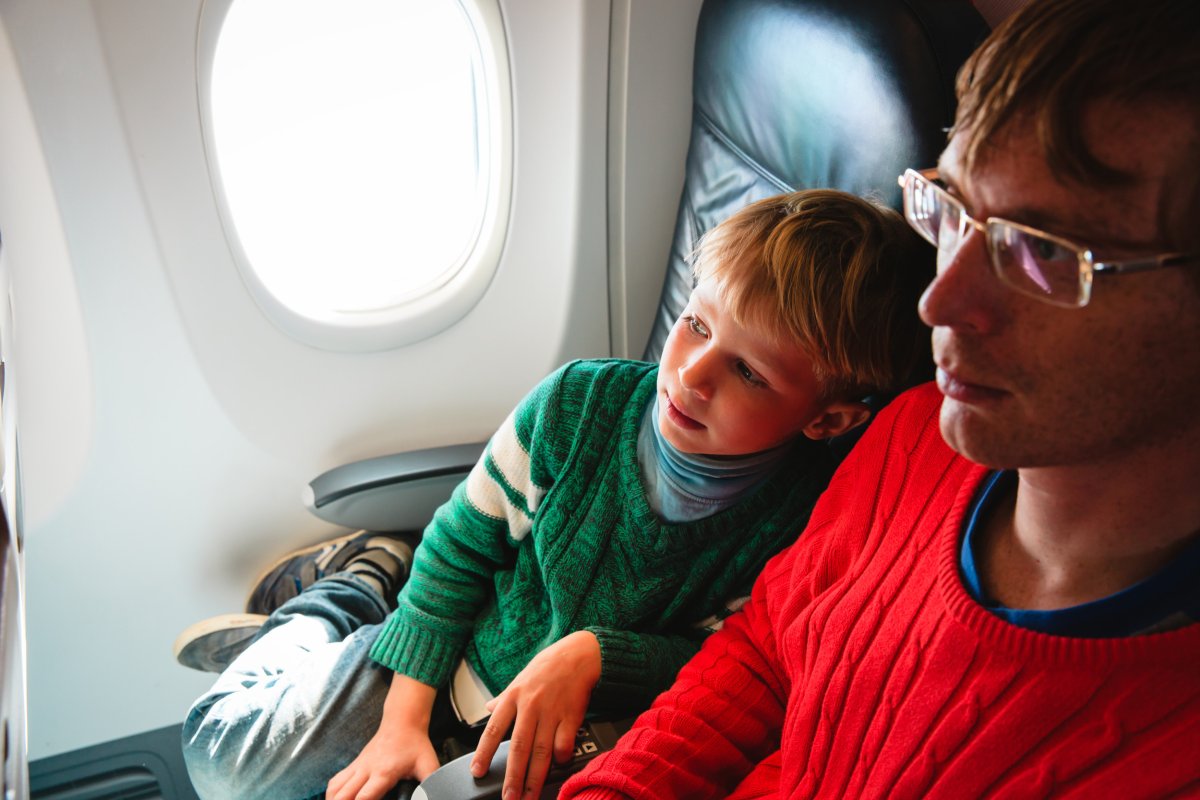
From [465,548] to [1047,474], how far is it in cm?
90

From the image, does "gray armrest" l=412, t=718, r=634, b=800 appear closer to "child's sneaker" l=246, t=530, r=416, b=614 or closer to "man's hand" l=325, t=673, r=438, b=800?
"man's hand" l=325, t=673, r=438, b=800

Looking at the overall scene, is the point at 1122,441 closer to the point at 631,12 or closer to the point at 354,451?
the point at 631,12

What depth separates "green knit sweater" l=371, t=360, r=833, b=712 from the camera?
1.36m

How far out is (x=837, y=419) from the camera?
1.29 m

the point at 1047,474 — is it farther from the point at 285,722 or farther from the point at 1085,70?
the point at 285,722

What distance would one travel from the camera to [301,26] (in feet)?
6.14

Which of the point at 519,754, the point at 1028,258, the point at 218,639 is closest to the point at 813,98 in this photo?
the point at 1028,258

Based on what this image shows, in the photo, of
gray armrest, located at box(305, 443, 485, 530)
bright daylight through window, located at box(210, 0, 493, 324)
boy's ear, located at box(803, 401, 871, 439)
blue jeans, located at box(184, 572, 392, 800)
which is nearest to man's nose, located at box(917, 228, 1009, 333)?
boy's ear, located at box(803, 401, 871, 439)

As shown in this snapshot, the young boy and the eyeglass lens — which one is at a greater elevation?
the eyeglass lens

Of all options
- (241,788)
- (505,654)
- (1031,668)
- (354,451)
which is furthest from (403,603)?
(1031,668)

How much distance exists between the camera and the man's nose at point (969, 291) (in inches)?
29.4

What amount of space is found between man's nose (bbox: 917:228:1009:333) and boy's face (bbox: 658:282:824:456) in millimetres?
420

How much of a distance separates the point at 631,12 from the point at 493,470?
0.90 m

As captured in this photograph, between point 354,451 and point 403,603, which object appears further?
point 354,451
